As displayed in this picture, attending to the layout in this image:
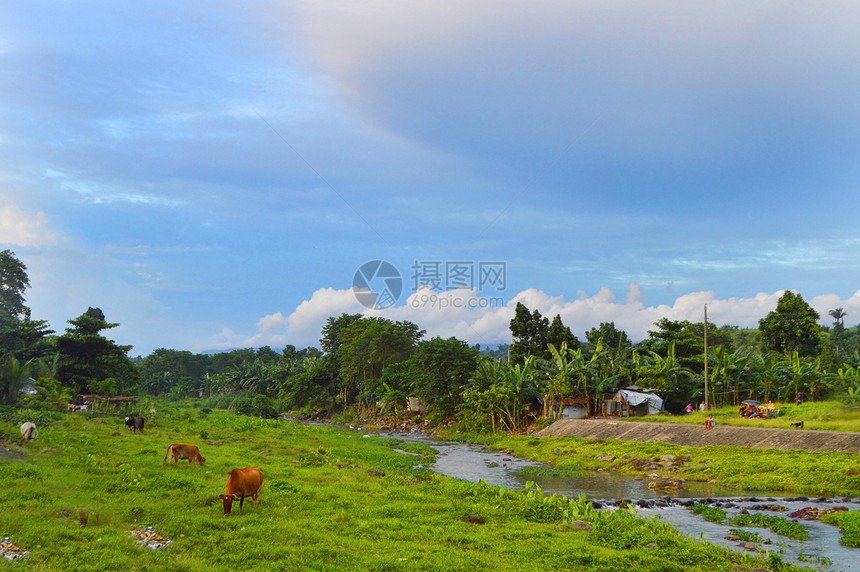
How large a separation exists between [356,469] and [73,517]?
11.7 m

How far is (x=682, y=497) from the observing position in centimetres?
1928

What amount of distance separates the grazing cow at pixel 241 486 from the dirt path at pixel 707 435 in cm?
2356

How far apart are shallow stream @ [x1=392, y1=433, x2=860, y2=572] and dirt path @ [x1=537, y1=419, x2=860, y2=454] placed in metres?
6.04

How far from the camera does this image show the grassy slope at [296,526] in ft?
30.9

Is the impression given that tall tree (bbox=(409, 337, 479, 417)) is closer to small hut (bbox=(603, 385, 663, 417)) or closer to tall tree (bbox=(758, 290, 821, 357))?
small hut (bbox=(603, 385, 663, 417))

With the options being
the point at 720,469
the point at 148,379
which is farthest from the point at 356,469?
the point at 148,379

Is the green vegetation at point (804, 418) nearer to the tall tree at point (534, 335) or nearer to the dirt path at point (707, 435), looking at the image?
the dirt path at point (707, 435)

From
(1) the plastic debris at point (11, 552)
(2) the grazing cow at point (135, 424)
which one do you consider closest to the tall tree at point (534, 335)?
(2) the grazing cow at point (135, 424)

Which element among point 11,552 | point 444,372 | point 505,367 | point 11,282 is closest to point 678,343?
point 505,367

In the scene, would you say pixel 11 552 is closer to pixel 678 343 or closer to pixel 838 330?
pixel 678 343

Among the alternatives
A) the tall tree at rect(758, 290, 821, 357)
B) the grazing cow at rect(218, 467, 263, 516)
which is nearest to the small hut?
the tall tree at rect(758, 290, 821, 357)

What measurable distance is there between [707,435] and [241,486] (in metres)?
25.5

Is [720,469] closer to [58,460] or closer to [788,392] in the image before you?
[788,392]

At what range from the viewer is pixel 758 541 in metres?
12.8
